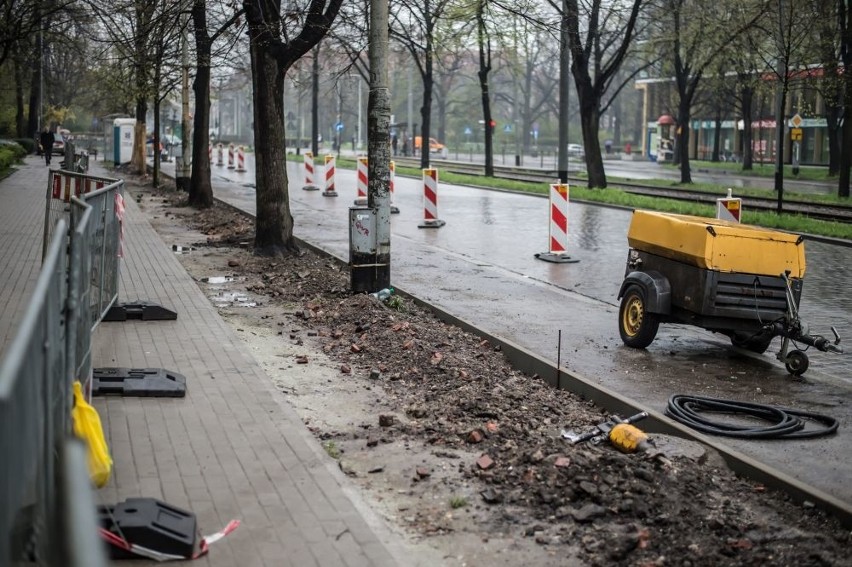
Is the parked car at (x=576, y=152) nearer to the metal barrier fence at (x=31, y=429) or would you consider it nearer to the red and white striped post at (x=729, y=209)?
the red and white striped post at (x=729, y=209)

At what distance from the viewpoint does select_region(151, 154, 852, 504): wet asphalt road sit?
848 cm

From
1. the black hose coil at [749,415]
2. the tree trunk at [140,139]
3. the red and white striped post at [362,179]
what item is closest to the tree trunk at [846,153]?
the red and white striped post at [362,179]

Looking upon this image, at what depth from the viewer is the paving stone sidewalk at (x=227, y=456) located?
4996 millimetres

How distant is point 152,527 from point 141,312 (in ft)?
20.8

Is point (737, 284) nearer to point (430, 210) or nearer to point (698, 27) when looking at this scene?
point (430, 210)

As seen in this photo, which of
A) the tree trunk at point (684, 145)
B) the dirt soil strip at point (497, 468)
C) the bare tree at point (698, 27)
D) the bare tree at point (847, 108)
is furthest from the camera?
the tree trunk at point (684, 145)

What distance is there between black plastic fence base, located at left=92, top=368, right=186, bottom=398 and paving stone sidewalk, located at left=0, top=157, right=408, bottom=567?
88mm

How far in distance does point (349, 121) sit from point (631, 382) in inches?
4570

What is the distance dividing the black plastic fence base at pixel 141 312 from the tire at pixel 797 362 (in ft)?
18.8

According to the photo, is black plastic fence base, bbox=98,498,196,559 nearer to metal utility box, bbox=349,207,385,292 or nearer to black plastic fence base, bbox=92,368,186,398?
black plastic fence base, bbox=92,368,186,398

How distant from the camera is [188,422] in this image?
7039 millimetres

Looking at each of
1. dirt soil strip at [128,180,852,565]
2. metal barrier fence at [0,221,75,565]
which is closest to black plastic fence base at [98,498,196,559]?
metal barrier fence at [0,221,75,565]

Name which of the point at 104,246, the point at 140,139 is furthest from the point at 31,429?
the point at 140,139

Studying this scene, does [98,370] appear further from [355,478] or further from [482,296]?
→ [482,296]
